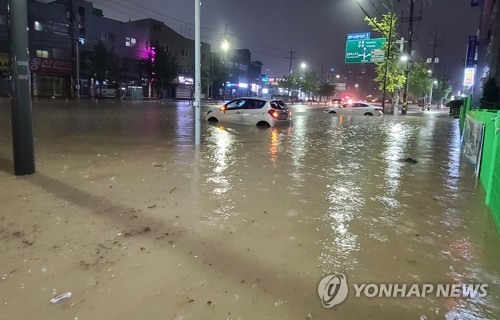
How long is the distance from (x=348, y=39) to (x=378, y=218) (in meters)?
39.8

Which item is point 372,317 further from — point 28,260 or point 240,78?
point 240,78

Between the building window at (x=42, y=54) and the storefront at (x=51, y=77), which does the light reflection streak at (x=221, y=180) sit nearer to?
the storefront at (x=51, y=77)

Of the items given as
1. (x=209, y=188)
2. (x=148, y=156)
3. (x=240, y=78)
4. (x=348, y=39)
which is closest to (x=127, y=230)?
(x=209, y=188)

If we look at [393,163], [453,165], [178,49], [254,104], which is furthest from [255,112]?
[178,49]

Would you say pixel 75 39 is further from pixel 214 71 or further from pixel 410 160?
pixel 410 160

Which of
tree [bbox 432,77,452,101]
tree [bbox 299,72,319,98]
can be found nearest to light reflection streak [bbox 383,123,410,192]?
tree [bbox 299,72,319,98]

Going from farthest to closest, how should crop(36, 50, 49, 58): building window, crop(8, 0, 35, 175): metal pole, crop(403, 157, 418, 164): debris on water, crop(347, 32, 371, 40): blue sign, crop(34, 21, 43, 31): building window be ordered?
crop(36, 50, 49, 58): building window → crop(34, 21, 43, 31): building window → crop(347, 32, 371, 40): blue sign → crop(403, 157, 418, 164): debris on water → crop(8, 0, 35, 175): metal pole

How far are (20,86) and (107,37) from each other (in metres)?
56.4

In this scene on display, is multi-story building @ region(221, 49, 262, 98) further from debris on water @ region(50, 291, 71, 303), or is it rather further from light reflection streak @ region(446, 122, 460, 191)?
debris on water @ region(50, 291, 71, 303)

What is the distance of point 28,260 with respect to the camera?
3.70 meters

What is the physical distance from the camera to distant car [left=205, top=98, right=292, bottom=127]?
1852 centimetres

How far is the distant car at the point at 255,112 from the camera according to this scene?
60.7 ft

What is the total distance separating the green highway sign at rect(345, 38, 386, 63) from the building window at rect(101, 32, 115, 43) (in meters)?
35.7

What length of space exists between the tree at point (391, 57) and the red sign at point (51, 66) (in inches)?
1496
